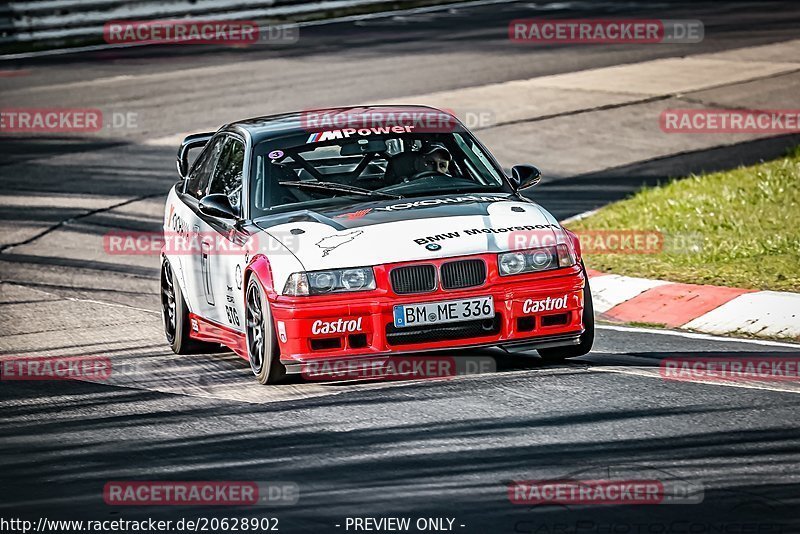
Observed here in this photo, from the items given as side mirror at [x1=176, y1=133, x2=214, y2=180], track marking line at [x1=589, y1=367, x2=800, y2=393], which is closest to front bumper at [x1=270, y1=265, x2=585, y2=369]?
track marking line at [x1=589, y1=367, x2=800, y2=393]

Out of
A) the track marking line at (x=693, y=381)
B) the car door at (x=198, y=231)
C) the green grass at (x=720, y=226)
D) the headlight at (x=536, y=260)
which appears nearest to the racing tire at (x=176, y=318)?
the car door at (x=198, y=231)

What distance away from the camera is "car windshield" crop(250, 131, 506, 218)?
29.7ft

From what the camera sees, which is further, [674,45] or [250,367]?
[674,45]

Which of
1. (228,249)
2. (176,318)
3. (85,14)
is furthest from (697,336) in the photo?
(85,14)

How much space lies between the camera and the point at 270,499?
6055 mm

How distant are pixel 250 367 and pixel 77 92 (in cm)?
1649

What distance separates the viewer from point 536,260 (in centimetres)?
824

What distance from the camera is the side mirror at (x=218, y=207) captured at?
9.04 m

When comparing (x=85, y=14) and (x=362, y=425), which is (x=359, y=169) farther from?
(x=85, y=14)

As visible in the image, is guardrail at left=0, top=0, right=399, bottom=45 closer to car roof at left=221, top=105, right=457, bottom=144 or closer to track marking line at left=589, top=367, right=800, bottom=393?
car roof at left=221, top=105, right=457, bottom=144

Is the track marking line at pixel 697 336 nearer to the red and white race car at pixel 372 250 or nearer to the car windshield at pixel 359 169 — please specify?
the red and white race car at pixel 372 250

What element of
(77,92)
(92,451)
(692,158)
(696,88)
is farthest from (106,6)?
(92,451)

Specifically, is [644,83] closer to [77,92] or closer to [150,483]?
[77,92]

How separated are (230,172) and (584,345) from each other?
8.75 feet
